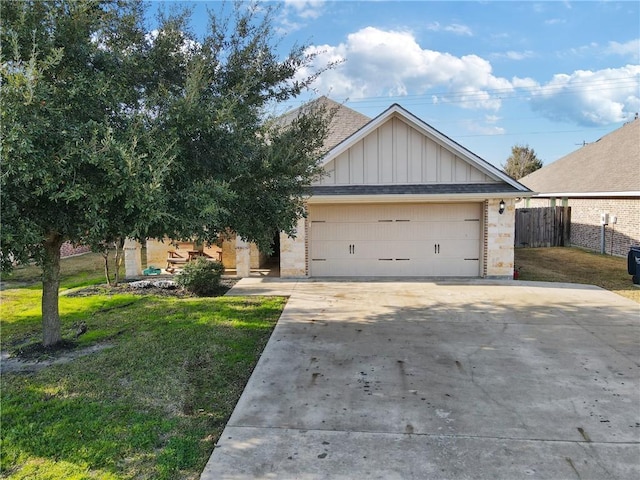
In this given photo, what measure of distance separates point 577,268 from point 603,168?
7.19m

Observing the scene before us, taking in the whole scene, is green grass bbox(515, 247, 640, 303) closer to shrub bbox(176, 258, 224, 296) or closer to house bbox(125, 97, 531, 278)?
house bbox(125, 97, 531, 278)

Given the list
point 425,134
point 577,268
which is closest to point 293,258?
point 425,134

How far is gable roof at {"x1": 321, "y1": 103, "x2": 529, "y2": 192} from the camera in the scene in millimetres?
12492

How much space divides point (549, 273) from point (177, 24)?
499 inches

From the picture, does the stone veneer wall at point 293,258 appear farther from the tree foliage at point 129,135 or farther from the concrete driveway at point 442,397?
the tree foliage at point 129,135

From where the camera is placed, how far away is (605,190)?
57.8 feet

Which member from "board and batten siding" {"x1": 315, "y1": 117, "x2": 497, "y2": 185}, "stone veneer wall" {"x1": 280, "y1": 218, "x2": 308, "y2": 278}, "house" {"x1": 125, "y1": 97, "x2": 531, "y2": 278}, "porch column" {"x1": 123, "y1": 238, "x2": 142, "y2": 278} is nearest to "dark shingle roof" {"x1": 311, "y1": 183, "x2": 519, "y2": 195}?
"house" {"x1": 125, "y1": 97, "x2": 531, "y2": 278}

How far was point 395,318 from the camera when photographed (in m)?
8.77

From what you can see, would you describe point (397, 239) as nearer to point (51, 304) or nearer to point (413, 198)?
point (413, 198)

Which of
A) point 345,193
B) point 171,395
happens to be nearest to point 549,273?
point 345,193

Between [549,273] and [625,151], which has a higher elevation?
[625,151]

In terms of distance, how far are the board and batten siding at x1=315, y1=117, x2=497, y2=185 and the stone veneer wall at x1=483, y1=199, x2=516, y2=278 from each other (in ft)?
3.01

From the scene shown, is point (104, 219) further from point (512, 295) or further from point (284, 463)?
point (512, 295)

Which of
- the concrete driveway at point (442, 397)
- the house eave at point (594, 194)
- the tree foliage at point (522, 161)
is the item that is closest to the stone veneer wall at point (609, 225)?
the house eave at point (594, 194)
